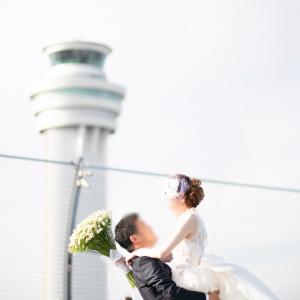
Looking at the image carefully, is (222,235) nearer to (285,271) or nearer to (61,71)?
(285,271)

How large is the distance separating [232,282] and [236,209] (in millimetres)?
3432

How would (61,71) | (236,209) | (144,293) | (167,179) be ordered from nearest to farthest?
(144,293)
(167,179)
(236,209)
(61,71)

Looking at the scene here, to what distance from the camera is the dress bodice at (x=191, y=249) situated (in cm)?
252

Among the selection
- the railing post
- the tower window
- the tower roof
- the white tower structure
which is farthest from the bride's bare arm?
the tower window

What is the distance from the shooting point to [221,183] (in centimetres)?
591

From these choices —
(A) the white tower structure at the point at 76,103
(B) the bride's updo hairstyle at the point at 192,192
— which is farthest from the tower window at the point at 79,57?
(B) the bride's updo hairstyle at the point at 192,192

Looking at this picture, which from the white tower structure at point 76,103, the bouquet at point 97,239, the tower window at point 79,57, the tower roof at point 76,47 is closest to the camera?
the bouquet at point 97,239

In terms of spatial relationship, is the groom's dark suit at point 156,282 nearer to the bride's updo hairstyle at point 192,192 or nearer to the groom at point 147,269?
the groom at point 147,269

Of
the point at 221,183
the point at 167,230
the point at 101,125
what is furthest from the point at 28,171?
the point at 101,125

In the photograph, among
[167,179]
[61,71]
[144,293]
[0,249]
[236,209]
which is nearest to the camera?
[144,293]

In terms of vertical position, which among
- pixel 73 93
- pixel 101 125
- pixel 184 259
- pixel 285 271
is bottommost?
pixel 285 271

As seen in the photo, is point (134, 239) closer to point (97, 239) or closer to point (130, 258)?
point (130, 258)

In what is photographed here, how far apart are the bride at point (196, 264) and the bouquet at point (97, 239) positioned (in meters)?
0.19

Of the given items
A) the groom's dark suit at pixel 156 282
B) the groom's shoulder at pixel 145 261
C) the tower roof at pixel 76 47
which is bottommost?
the groom's dark suit at pixel 156 282
